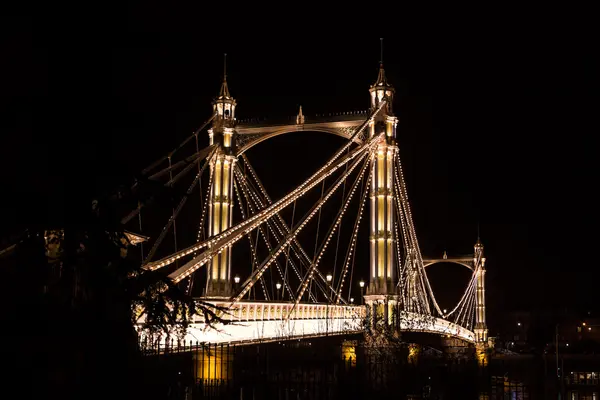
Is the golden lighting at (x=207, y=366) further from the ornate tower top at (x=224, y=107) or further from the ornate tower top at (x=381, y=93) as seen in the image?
the ornate tower top at (x=381, y=93)

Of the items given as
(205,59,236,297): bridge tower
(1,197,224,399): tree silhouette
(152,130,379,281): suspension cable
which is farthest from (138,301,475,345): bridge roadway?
(1,197,224,399): tree silhouette

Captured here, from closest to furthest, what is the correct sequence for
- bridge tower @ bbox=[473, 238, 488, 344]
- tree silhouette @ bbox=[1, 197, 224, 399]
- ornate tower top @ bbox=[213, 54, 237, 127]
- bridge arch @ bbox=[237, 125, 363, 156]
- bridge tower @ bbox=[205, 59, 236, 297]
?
tree silhouette @ bbox=[1, 197, 224, 399], bridge tower @ bbox=[205, 59, 236, 297], ornate tower top @ bbox=[213, 54, 237, 127], bridge arch @ bbox=[237, 125, 363, 156], bridge tower @ bbox=[473, 238, 488, 344]

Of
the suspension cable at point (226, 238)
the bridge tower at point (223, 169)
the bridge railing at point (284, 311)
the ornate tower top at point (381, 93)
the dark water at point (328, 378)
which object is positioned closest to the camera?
the dark water at point (328, 378)

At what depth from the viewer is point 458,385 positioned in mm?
21969

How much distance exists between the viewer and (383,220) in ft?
102

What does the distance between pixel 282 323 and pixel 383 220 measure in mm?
7110

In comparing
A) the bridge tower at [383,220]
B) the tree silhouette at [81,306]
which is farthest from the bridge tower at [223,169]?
the tree silhouette at [81,306]

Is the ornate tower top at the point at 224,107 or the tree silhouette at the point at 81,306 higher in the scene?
the ornate tower top at the point at 224,107

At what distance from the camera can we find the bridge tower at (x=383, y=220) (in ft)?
99.9

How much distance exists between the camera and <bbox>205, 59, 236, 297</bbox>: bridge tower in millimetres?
28562

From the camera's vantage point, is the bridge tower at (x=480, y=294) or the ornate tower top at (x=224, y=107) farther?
the bridge tower at (x=480, y=294)

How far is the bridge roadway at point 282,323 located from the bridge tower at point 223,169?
2658 mm

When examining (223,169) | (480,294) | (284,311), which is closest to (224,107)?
(223,169)

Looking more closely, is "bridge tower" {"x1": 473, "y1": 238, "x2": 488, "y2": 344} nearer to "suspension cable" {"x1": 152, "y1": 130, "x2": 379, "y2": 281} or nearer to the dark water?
the dark water
